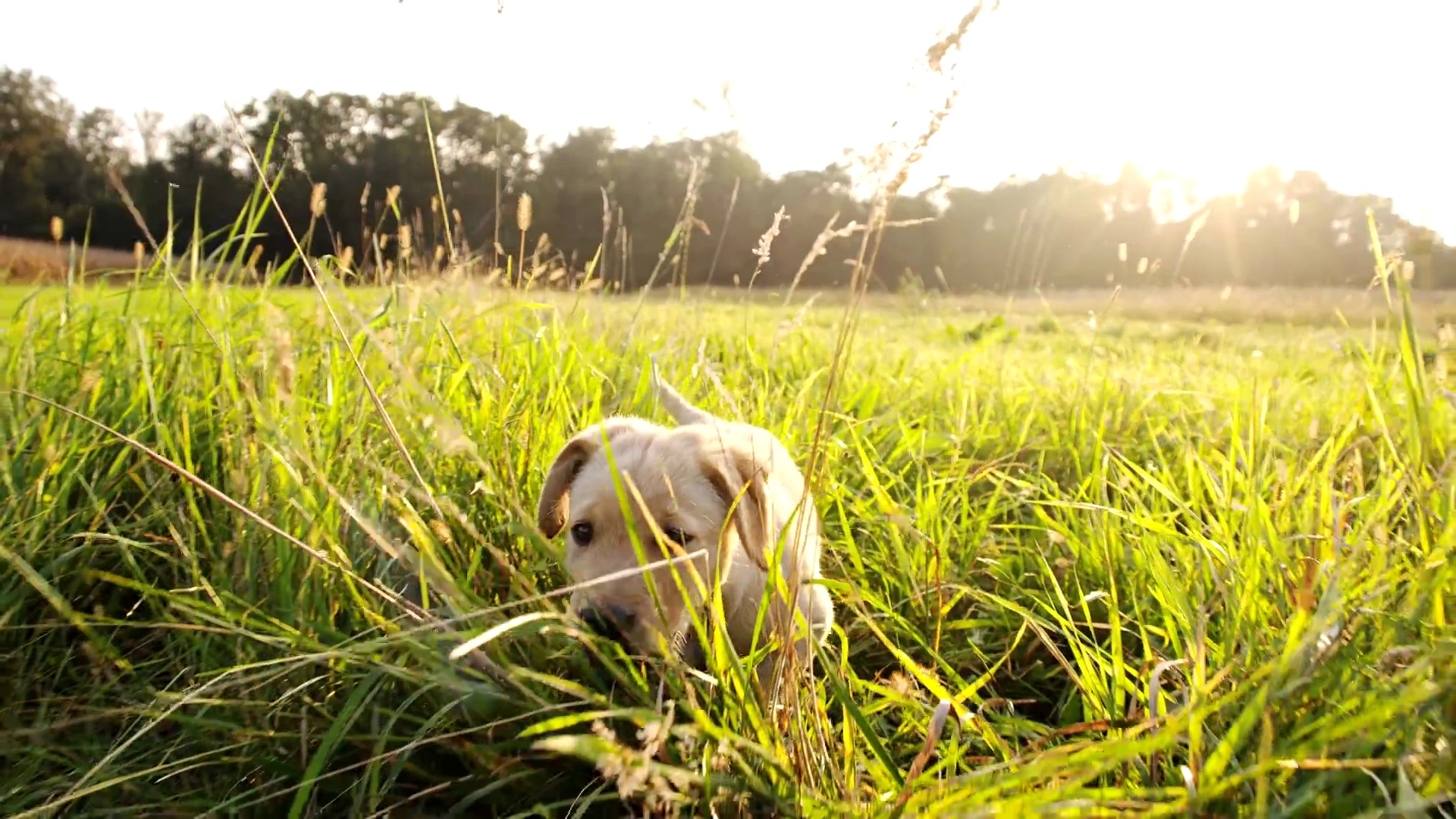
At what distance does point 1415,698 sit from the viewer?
0.83 metres

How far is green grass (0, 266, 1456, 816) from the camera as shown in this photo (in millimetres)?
1054

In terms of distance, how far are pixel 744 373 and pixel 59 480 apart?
2.85 metres

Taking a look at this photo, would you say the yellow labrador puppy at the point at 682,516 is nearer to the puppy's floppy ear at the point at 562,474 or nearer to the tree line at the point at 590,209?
the puppy's floppy ear at the point at 562,474

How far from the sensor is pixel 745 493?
198 cm

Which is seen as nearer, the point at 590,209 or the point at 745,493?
the point at 745,493

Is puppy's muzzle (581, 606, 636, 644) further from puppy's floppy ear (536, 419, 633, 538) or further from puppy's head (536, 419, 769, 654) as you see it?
puppy's floppy ear (536, 419, 633, 538)

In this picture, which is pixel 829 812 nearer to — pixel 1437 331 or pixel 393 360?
pixel 393 360

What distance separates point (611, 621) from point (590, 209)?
1387 centimetres

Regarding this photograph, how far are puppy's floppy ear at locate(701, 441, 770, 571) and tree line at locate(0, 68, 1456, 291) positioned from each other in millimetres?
493

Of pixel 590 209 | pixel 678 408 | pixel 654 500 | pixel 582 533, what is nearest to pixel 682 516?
pixel 654 500

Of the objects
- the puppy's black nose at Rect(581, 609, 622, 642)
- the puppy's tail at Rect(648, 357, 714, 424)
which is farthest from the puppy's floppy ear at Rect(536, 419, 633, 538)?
the puppy's tail at Rect(648, 357, 714, 424)

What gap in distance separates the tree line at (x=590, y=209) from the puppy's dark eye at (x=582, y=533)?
82cm

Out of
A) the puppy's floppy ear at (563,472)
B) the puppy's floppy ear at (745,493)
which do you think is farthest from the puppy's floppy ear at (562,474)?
the puppy's floppy ear at (745,493)

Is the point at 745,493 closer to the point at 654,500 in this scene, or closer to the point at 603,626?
the point at 654,500
